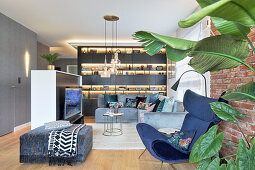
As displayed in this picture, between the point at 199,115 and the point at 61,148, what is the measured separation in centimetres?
191

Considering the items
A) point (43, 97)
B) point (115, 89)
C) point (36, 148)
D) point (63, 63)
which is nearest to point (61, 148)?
point (36, 148)

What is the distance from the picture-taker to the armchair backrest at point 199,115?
7.15ft

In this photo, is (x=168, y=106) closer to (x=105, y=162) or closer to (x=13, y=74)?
(x=105, y=162)

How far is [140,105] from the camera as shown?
A: 588cm

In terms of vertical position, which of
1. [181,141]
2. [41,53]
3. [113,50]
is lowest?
[181,141]

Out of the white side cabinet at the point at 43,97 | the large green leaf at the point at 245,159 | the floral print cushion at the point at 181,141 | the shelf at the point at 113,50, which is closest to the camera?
the large green leaf at the point at 245,159

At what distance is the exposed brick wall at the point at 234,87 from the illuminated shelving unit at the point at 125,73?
5266mm

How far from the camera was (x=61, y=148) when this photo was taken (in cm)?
267

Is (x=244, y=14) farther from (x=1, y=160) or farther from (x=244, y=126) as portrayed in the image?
(x=1, y=160)

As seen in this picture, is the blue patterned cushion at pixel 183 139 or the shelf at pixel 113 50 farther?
the shelf at pixel 113 50

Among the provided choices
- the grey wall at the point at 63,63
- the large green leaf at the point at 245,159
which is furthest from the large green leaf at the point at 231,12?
the grey wall at the point at 63,63

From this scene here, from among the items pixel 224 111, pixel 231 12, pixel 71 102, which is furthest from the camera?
pixel 71 102

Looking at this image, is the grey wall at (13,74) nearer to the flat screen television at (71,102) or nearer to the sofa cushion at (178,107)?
the flat screen television at (71,102)

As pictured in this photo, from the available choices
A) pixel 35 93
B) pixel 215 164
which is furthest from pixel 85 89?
pixel 215 164
